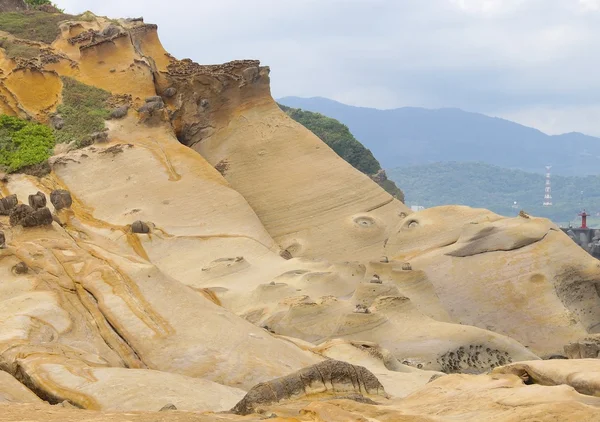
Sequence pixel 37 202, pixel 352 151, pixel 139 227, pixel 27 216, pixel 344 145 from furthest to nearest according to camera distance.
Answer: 1. pixel 344 145
2. pixel 352 151
3. pixel 139 227
4. pixel 37 202
5. pixel 27 216

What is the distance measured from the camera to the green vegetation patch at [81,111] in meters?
24.0

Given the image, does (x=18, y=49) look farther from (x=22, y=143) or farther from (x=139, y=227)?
(x=139, y=227)

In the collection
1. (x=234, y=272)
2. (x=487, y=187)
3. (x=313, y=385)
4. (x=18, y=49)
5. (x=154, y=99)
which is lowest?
(x=487, y=187)

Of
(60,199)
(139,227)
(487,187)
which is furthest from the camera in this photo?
(487,187)

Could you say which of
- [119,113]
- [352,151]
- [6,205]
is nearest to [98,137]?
[119,113]

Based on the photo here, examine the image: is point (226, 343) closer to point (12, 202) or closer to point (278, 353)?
point (278, 353)

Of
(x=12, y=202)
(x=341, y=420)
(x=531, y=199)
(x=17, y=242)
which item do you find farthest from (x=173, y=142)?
(x=531, y=199)

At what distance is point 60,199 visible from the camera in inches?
786

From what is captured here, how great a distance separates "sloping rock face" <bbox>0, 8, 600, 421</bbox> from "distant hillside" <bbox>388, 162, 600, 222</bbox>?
422 ft

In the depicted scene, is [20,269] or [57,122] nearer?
[20,269]

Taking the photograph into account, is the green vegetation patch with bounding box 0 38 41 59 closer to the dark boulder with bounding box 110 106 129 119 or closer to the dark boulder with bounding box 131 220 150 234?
the dark boulder with bounding box 110 106 129 119

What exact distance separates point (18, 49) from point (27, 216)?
13.8m

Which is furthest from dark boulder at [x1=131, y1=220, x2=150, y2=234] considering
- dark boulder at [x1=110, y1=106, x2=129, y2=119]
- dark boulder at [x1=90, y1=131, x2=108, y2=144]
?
dark boulder at [x1=110, y1=106, x2=129, y2=119]

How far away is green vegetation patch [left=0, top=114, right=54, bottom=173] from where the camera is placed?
22875 millimetres
